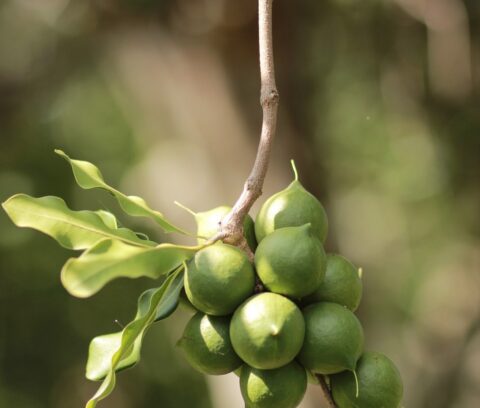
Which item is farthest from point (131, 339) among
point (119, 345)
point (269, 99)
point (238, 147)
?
point (238, 147)

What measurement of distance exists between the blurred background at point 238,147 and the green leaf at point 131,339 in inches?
20.4

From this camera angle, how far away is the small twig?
3.89 feet

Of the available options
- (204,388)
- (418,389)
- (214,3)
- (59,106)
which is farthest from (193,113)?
(204,388)

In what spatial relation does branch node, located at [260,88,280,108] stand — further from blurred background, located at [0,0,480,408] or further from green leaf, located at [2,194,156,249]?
blurred background, located at [0,0,480,408]

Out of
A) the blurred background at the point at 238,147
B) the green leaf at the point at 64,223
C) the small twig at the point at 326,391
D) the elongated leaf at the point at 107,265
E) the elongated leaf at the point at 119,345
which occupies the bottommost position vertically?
the blurred background at the point at 238,147

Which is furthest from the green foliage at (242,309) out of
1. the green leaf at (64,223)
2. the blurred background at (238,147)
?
the blurred background at (238,147)

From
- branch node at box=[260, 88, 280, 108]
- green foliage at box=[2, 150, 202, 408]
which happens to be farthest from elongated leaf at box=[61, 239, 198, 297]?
branch node at box=[260, 88, 280, 108]

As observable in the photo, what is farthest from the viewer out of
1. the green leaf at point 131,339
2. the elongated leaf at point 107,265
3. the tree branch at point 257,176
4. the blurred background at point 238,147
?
the blurred background at point 238,147

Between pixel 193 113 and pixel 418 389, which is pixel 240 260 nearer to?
pixel 193 113

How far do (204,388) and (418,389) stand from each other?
11.3 ft

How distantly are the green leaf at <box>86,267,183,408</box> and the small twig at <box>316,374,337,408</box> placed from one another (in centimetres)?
29

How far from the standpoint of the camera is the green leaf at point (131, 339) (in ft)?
3.43

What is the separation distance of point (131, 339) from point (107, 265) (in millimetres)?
179

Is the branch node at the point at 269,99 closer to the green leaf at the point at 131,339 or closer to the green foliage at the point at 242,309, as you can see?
the green foliage at the point at 242,309
